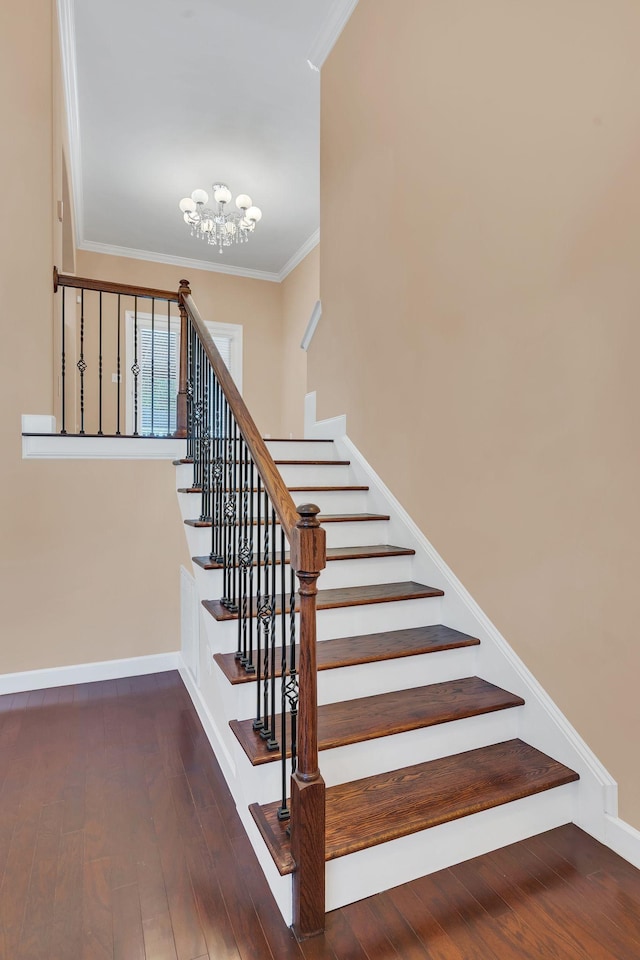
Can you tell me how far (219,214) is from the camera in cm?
507

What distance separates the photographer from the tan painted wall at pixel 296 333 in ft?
21.2

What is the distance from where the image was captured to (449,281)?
100 inches

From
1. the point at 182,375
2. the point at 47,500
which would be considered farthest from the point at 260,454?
the point at 182,375

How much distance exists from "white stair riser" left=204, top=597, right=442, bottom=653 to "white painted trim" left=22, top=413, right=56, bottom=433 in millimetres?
1563

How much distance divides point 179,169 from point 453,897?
578 cm

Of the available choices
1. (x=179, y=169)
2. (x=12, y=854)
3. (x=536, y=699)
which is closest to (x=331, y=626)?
(x=536, y=699)

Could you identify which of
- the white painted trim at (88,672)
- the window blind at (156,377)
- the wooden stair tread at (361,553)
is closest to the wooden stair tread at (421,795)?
the wooden stair tread at (361,553)

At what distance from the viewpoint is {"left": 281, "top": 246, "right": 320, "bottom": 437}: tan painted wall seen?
255 inches

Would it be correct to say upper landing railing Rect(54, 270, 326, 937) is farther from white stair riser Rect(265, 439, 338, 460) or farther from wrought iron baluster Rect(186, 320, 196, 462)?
white stair riser Rect(265, 439, 338, 460)

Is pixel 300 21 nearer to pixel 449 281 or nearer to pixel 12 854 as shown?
pixel 449 281

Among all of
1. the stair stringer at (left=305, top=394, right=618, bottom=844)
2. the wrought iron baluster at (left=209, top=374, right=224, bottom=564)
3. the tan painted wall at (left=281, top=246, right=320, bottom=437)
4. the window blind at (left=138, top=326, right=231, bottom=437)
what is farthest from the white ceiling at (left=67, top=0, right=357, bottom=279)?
the stair stringer at (left=305, top=394, right=618, bottom=844)

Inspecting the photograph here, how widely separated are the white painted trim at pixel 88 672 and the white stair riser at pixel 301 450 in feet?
4.75

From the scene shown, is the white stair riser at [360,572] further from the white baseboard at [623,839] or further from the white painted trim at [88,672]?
the white baseboard at [623,839]

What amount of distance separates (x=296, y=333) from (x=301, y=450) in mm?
3692
